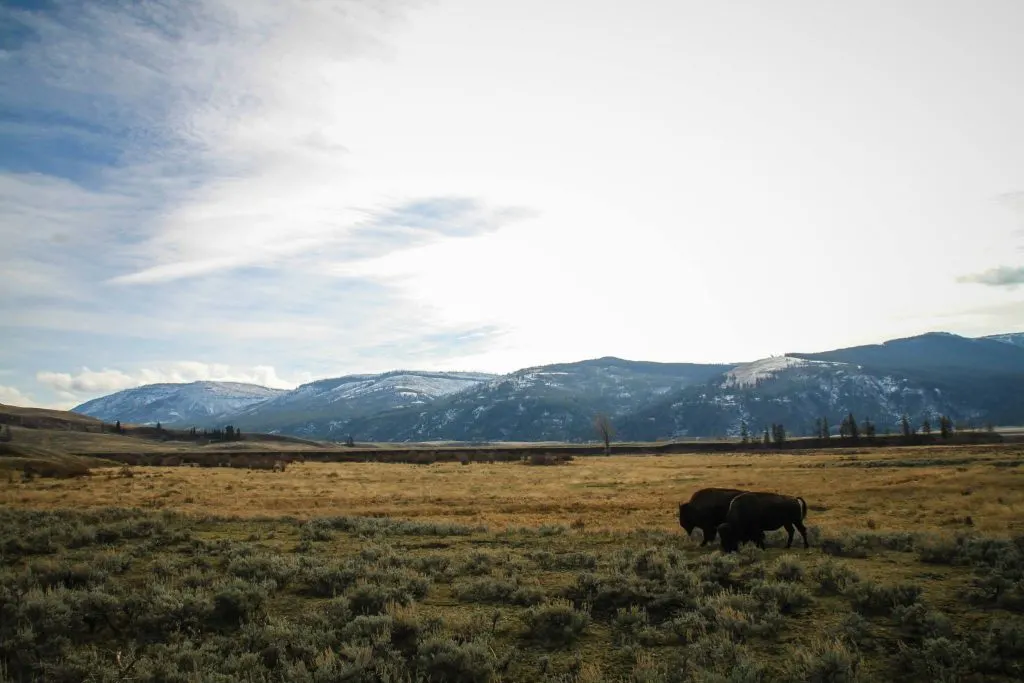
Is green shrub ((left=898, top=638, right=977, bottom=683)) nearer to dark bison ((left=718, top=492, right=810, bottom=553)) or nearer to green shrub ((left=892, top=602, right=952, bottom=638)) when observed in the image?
green shrub ((left=892, top=602, right=952, bottom=638))

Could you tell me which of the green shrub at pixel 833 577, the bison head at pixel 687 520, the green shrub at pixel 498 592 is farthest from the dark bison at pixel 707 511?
the green shrub at pixel 498 592

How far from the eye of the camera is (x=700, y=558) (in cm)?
1633

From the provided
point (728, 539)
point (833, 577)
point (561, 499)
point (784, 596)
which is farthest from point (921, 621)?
point (561, 499)

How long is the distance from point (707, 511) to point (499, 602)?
384 inches

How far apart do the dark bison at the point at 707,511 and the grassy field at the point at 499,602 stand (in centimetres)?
64

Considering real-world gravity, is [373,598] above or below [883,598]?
above

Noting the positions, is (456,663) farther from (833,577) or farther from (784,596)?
(833,577)

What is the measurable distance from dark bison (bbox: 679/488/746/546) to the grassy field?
637 mm

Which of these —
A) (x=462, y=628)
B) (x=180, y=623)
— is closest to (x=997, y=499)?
(x=462, y=628)

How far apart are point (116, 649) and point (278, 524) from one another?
49.0ft

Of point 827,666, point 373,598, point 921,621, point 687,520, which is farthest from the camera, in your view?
point 687,520

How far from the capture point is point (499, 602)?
12.9 metres

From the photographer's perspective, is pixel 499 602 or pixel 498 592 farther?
pixel 498 592

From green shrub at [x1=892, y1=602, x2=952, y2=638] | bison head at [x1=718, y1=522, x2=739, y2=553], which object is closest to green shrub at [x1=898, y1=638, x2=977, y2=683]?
green shrub at [x1=892, y1=602, x2=952, y2=638]
